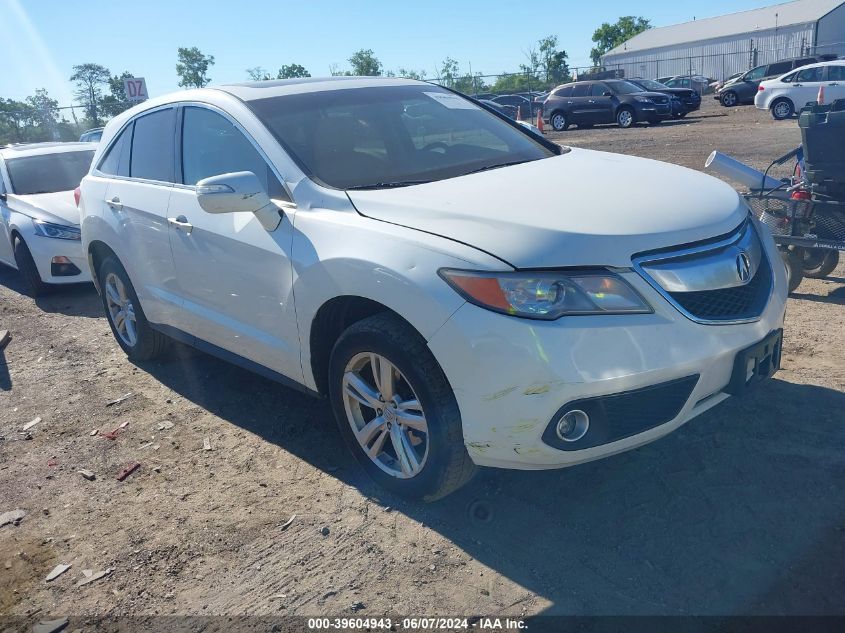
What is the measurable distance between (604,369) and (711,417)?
1.44m

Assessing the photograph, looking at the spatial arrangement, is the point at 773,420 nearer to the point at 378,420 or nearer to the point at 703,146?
the point at 378,420

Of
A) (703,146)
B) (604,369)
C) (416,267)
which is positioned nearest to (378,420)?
(416,267)

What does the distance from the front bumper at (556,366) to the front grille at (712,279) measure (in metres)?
0.06

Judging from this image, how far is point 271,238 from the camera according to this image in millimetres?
3635

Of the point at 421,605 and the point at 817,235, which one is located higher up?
the point at 817,235

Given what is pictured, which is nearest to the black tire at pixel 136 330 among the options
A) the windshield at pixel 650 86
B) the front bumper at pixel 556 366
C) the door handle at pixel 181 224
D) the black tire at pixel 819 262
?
the door handle at pixel 181 224

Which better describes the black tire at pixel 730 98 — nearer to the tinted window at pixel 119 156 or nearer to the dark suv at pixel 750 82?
the dark suv at pixel 750 82

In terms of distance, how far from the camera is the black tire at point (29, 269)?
7938 millimetres

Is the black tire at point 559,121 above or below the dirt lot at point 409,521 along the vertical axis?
below

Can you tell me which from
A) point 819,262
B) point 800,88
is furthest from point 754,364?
point 800,88

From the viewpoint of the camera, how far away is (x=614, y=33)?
307 ft

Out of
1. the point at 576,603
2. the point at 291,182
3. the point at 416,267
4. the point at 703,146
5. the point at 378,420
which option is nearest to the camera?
the point at 576,603

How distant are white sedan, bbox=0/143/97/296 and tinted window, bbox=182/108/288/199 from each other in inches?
123

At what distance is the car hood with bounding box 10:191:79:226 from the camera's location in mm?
7801
